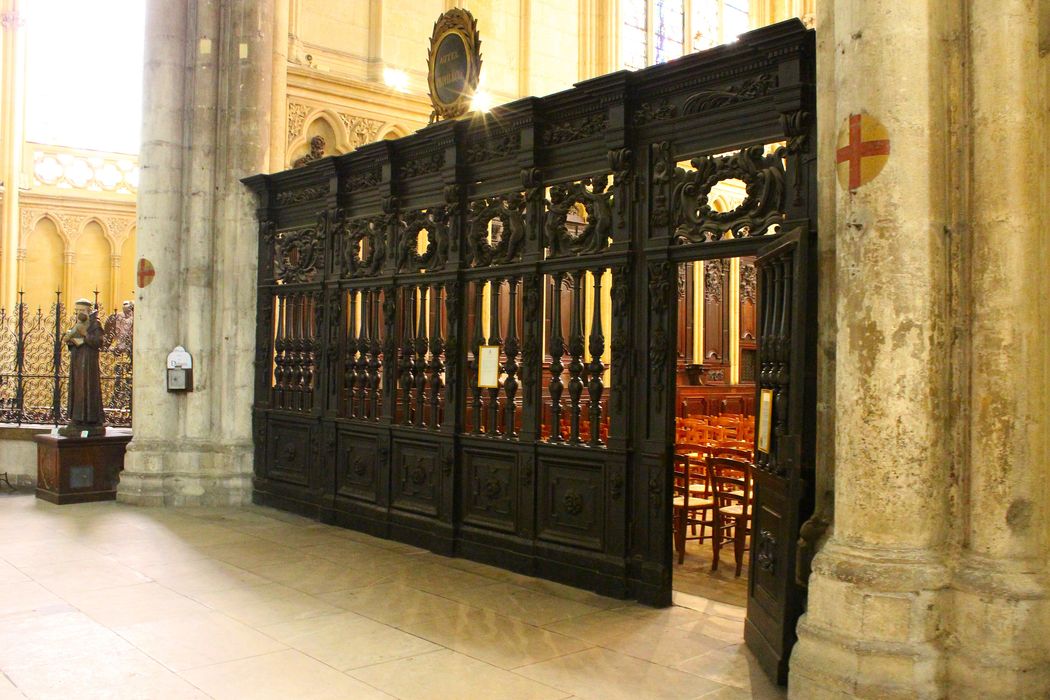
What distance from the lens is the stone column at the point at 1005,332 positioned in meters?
3.68

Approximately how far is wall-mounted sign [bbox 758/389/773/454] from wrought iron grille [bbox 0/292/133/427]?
7525 millimetres

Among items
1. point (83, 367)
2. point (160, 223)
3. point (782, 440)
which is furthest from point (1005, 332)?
point (83, 367)

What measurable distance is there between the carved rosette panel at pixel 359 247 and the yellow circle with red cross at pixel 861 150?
4770 millimetres

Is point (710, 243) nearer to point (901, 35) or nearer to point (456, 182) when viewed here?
point (901, 35)

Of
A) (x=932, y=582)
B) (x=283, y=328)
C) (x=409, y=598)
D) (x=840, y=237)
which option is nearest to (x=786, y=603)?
(x=932, y=582)

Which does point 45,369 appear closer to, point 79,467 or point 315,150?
point 79,467

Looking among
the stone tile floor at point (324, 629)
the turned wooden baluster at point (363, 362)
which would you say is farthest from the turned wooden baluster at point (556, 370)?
the turned wooden baluster at point (363, 362)

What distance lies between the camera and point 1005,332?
3695mm

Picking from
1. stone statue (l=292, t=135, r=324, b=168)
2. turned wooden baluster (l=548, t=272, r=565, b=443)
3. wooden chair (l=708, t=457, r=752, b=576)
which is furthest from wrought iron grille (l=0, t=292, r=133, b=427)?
wooden chair (l=708, t=457, r=752, b=576)

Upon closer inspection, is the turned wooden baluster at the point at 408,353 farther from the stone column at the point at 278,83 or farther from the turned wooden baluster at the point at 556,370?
the stone column at the point at 278,83

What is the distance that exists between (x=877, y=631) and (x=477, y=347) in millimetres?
3911

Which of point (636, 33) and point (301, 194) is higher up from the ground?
point (636, 33)

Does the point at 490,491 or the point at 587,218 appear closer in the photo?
the point at 587,218

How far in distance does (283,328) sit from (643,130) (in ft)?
16.1
